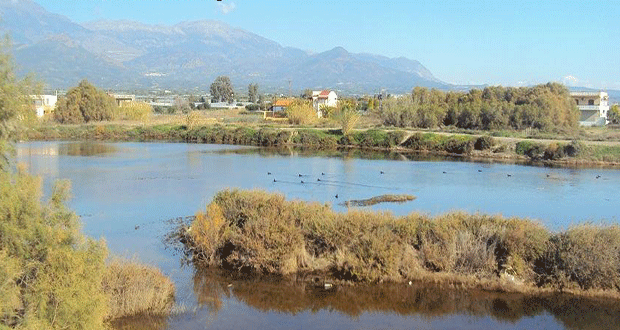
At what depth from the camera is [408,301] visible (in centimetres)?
1419

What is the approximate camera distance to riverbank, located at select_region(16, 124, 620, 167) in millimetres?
44125

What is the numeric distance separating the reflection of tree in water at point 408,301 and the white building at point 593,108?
2370 inches

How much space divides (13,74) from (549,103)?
182ft

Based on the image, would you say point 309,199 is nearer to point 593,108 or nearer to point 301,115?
point 301,115

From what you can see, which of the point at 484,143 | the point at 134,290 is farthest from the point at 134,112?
the point at 134,290

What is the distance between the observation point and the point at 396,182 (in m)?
32.0

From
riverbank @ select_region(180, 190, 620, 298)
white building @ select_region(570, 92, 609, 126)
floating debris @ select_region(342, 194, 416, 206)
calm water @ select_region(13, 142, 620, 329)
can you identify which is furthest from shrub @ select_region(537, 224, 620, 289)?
white building @ select_region(570, 92, 609, 126)

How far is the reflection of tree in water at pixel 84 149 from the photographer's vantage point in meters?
44.9

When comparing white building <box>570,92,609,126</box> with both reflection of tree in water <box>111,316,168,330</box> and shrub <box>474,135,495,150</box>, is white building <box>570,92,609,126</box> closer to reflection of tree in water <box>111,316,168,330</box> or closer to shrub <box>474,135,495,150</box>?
shrub <box>474,135,495,150</box>

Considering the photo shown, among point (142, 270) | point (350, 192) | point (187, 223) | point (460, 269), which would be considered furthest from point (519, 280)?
point (350, 192)

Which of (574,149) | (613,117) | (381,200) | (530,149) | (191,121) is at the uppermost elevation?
(613,117)

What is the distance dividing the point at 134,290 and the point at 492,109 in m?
51.8

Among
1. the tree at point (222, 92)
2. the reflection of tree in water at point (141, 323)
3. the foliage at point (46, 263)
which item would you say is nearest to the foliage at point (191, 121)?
the reflection of tree in water at point (141, 323)

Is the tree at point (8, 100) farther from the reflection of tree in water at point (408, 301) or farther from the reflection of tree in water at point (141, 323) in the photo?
the reflection of tree in water at point (408, 301)
